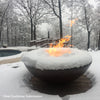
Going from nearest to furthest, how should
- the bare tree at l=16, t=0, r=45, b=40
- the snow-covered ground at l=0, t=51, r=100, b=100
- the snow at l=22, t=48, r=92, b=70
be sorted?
the snow-covered ground at l=0, t=51, r=100, b=100
the snow at l=22, t=48, r=92, b=70
the bare tree at l=16, t=0, r=45, b=40

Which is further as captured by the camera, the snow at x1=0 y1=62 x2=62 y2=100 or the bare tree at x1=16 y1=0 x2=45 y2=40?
the bare tree at x1=16 y1=0 x2=45 y2=40

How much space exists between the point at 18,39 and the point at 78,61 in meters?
27.5

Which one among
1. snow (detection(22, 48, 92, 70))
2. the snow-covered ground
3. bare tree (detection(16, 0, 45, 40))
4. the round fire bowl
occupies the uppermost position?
bare tree (detection(16, 0, 45, 40))

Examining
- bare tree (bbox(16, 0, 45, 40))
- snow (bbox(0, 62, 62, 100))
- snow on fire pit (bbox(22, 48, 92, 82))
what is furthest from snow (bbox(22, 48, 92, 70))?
bare tree (bbox(16, 0, 45, 40))

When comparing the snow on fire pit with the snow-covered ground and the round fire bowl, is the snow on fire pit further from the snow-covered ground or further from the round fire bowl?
the snow-covered ground

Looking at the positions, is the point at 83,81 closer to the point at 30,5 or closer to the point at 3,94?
the point at 3,94

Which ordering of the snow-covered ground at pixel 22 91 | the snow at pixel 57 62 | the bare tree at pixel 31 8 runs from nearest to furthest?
the snow-covered ground at pixel 22 91
the snow at pixel 57 62
the bare tree at pixel 31 8

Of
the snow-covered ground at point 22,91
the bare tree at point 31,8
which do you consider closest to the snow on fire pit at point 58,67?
the snow-covered ground at point 22,91

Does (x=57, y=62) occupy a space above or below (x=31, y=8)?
below

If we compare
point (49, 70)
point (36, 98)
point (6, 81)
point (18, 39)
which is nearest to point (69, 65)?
point (49, 70)

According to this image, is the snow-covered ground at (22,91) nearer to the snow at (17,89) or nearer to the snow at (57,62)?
the snow at (17,89)

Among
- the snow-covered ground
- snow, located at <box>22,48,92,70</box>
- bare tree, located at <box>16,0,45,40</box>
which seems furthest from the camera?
bare tree, located at <box>16,0,45,40</box>

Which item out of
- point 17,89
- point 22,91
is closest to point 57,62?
point 22,91

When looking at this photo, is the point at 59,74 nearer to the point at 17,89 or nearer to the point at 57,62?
the point at 57,62
